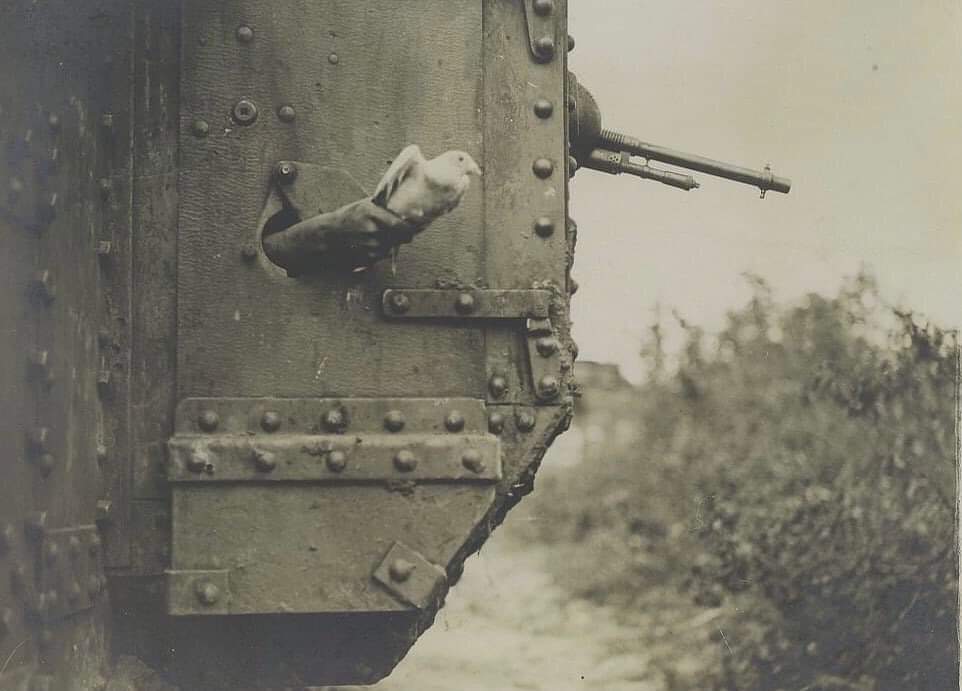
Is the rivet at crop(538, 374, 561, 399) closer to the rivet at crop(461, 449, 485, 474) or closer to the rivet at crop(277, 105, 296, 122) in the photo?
the rivet at crop(461, 449, 485, 474)

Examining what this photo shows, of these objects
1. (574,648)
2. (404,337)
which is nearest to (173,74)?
(404,337)

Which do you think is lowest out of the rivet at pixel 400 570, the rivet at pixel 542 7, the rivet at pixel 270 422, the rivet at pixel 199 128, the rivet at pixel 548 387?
the rivet at pixel 400 570

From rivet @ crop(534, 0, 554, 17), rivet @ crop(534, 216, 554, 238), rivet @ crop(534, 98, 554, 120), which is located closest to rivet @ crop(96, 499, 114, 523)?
rivet @ crop(534, 216, 554, 238)

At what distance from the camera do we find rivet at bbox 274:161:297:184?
2410 mm

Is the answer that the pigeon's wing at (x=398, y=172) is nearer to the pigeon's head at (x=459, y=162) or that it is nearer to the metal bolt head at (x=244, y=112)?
the pigeon's head at (x=459, y=162)

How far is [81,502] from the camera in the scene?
2.31 m

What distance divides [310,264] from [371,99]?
1.25ft

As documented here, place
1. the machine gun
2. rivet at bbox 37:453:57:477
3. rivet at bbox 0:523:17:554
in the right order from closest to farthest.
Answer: rivet at bbox 0:523:17:554 → rivet at bbox 37:453:57:477 → the machine gun

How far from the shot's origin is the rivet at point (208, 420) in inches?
92.4

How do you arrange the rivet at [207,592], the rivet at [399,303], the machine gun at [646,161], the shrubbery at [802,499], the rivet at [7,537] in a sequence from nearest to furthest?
the rivet at [7,537] → the rivet at [207,592] → the rivet at [399,303] → the machine gun at [646,161] → the shrubbery at [802,499]

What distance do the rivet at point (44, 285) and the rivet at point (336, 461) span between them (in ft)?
2.02

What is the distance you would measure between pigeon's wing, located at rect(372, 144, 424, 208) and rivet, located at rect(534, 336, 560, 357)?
0.46 meters

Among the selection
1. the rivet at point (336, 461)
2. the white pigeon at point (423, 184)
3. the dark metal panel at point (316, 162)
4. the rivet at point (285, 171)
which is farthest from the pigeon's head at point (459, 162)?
the rivet at point (336, 461)

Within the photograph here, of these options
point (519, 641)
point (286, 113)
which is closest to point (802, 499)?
point (519, 641)
